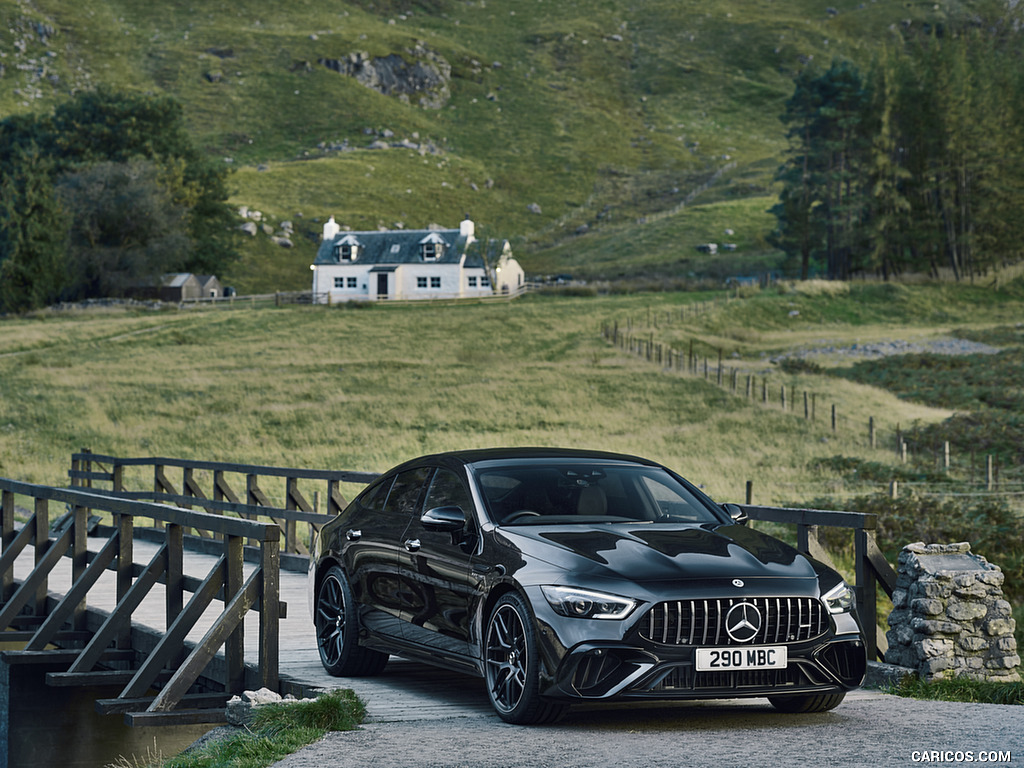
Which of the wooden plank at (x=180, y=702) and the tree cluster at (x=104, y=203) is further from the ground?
the tree cluster at (x=104, y=203)

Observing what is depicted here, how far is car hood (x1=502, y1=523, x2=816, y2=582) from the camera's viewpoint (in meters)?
7.61

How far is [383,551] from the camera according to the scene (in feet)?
Result: 30.6

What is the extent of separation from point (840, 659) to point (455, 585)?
7.92 ft

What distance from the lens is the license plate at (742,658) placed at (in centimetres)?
738

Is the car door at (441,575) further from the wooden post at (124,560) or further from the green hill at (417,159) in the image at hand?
the green hill at (417,159)

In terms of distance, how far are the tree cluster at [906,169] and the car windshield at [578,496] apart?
275 feet

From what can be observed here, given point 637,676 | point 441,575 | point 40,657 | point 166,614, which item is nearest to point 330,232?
point 40,657

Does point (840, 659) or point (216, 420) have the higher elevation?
point (840, 659)

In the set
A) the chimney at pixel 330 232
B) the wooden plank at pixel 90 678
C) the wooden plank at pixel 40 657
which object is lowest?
the wooden plank at pixel 40 657

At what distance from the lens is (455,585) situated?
8.49 meters

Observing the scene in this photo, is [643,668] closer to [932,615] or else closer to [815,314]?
[932,615]

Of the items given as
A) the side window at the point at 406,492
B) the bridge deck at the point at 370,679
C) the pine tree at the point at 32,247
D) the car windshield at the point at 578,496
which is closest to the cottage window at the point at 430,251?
the pine tree at the point at 32,247

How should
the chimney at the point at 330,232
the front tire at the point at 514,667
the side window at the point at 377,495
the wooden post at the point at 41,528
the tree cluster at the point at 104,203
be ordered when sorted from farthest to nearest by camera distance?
the chimney at the point at 330,232, the tree cluster at the point at 104,203, the wooden post at the point at 41,528, the side window at the point at 377,495, the front tire at the point at 514,667

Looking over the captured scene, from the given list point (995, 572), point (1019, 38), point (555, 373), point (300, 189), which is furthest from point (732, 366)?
point (1019, 38)
